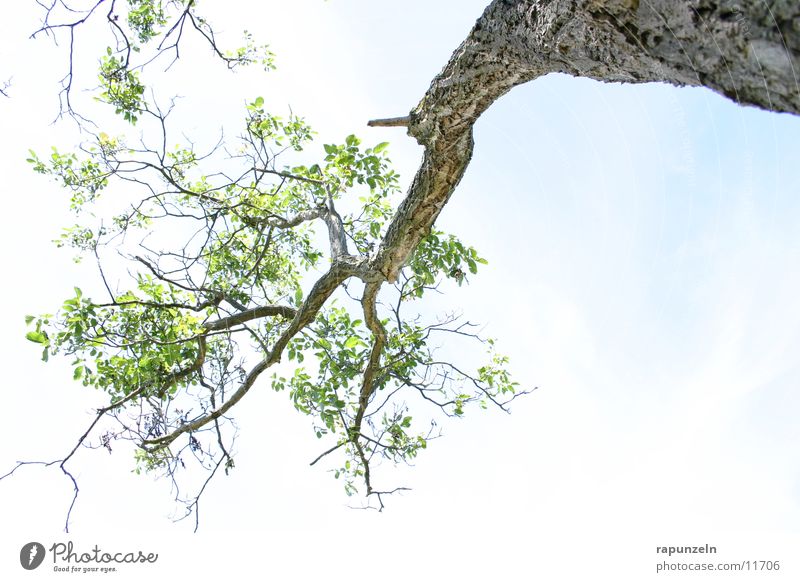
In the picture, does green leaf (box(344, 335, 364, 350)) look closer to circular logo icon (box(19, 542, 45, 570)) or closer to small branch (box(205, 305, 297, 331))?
small branch (box(205, 305, 297, 331))

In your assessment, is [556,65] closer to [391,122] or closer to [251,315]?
[391,122]

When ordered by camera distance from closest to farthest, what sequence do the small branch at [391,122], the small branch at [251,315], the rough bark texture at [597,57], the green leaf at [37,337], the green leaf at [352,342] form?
the rough bark texture at [597,57], the small branch at [391,122], the green leaf at [37,337], the small branch at [251,315], the green leaf at [352,342]

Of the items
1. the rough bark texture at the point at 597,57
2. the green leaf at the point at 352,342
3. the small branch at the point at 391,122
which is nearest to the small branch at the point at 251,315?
the green leaf at the point at 352,342

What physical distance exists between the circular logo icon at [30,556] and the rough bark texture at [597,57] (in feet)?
10.9

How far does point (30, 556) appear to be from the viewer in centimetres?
386

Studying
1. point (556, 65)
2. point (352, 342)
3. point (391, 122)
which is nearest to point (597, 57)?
point (556, 65)

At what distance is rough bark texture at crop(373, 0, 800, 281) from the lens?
39.9 inches

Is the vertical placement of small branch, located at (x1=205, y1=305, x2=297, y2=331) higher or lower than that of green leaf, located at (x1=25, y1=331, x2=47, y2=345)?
higher

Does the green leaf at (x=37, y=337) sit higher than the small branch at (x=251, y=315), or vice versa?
the small branch at (x=251, y=315)

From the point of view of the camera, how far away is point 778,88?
1002 millimetres

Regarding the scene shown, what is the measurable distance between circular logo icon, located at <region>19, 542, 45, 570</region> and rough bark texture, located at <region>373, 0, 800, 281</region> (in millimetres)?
3320

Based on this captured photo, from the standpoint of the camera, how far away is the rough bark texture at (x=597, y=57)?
3.33ft

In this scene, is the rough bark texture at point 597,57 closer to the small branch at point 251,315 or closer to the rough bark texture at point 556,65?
the rough bark texture at point 556,65

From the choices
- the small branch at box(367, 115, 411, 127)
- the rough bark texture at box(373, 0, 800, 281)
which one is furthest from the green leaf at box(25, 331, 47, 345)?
the small branch at box(367, 115, 411, 127)
